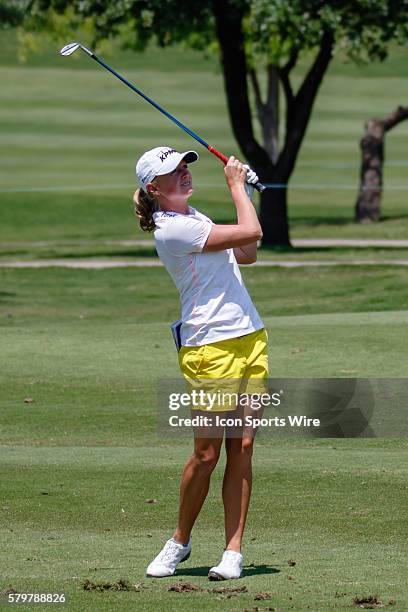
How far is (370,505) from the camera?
784 cm

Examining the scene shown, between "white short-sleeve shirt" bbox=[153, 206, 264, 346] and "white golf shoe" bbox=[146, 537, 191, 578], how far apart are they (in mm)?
918

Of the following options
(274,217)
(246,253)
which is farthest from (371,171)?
(246,253)

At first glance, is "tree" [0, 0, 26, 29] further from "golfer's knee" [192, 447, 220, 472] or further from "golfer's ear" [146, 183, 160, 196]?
"golfer's knee" [192, 447, 220, 472]

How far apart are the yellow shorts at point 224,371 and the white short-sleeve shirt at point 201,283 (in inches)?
1.7

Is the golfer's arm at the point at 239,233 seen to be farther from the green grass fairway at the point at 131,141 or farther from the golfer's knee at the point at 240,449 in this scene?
the green grass fairway at the point at 131,141

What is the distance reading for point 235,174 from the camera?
6.44m

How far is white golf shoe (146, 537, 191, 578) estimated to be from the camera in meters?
6.30

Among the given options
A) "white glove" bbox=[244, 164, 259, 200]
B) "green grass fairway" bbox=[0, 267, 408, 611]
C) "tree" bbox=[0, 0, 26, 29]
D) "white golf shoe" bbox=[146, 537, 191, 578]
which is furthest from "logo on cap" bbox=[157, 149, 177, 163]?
"tree" bbox=[0, 0, 26, 29]

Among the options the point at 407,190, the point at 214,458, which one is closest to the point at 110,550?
the point at 214,458

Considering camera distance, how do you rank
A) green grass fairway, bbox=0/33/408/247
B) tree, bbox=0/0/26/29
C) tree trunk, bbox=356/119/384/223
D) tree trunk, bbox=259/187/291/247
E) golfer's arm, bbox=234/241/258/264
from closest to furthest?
golfer's arm, bbox=234/241/258/264 → tree trunk, bbox=259/187/291/247 → tree, bbox=0/0/26/29 → tree trunk, bbox=356/119/384/223 → green grass fairway, bbox=0/33/408/247

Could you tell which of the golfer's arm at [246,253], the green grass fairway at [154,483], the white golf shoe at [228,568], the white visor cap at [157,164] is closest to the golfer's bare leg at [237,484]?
the white golf shoe at [228,568]

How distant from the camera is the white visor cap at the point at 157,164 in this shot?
6.38 meters

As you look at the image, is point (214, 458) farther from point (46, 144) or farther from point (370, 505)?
point (46, 144)

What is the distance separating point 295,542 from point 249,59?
3258 centimetres
